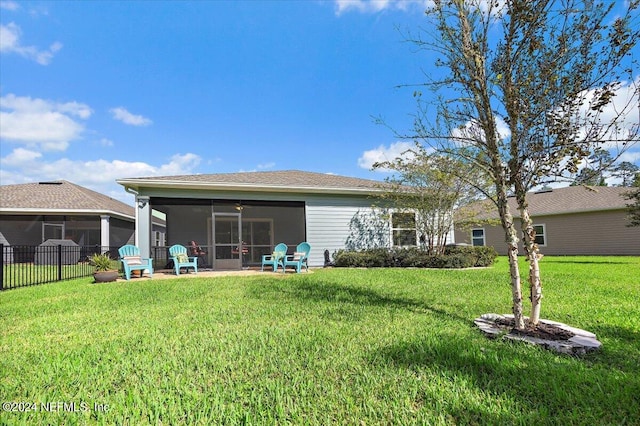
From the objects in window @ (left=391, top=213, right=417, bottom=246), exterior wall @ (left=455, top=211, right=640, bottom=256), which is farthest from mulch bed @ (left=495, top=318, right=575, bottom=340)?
exterior wall @ (left=455, top=211, right=640, bottom=256)

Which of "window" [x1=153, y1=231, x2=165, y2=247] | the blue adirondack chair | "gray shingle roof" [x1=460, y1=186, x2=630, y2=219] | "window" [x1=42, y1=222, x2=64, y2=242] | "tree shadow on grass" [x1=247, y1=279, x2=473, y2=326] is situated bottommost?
"tree shadow on grass" [x1=247, y1=279, x2=473, y2=326]

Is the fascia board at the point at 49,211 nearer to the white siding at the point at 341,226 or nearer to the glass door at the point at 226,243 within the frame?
the glass door at the point at 226,243

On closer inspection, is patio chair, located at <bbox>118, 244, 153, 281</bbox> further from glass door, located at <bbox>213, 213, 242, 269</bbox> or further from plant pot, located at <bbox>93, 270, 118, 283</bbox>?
glass door, located at <bbox>213, 213, 242, 269</bbox>

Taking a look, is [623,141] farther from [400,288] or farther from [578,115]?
[400,288]

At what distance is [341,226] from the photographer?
13.0m

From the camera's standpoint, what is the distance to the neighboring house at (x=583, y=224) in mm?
16938

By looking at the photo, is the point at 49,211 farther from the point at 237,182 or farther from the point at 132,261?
the point at 237,182

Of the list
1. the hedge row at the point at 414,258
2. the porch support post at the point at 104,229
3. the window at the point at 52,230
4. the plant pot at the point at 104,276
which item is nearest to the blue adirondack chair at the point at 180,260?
the plant pot at the point at 104,276

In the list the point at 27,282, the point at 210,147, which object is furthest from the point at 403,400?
the point at 210,147

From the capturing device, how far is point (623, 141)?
3.28 meters

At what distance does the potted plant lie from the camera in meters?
8.84

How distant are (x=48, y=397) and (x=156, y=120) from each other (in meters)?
14.1

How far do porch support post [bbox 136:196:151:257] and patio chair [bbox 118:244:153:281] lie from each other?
0.39m

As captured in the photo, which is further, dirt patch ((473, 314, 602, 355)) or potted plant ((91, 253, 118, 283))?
potted plant ((91, 253, 118, 283))
